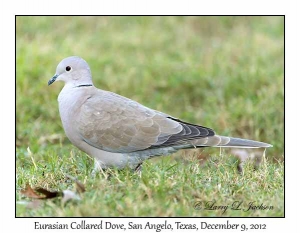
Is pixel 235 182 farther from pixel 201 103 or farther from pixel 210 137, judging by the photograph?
pixel 201 103

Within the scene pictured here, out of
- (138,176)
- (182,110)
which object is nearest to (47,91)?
(182,110)

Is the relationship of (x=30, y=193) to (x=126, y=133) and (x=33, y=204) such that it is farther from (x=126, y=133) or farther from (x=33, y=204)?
(x=126, y=133)

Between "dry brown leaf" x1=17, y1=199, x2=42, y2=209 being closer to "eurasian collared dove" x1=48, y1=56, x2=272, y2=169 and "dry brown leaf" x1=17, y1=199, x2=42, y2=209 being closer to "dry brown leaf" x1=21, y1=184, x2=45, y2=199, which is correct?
"dry brown leaf" x1=21, y1=184, x2=45, y2=199

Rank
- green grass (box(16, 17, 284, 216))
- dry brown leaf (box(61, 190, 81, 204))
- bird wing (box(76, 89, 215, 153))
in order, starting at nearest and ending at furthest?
dry brown leaf (box(61, 190, 81, 204)) < green grass (box(16, 17, 284, 216)) < bird wing (box(76, 89, 215, 153))

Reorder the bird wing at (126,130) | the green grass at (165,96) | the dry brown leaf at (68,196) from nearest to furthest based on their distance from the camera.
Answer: the dry brown leaf at (68,196), the green grass at (165,96), the bird wing at (126,130)

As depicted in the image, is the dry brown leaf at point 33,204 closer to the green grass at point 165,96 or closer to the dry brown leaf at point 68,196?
the green grass at point 165,96

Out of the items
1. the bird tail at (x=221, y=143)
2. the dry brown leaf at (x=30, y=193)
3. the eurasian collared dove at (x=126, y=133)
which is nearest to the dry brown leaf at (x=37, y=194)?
the dry brown leaf at (x=30, y=193)

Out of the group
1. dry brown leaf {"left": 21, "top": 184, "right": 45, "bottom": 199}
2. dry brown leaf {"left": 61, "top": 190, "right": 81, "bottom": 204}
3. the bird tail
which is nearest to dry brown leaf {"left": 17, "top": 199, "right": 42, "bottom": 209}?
dry brown leaf {"left": 21, "top": 184, "right": 45, "bottom": 199}
